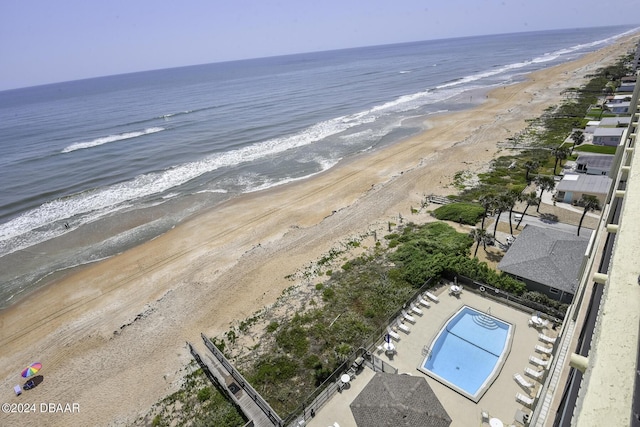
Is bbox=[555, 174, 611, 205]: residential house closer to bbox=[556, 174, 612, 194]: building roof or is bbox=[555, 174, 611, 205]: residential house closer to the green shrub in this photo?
bbox=[556, 174, 612, 194]: building roof

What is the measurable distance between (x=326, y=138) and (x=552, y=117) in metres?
44.6

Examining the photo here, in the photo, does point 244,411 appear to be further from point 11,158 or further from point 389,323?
point 11,158

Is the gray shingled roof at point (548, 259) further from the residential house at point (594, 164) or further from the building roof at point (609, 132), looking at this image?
the building roof at point (609, 132)

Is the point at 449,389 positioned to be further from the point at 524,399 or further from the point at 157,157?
the point at 157,157

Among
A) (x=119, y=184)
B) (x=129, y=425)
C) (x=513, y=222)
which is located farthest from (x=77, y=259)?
(x=513, y=222)

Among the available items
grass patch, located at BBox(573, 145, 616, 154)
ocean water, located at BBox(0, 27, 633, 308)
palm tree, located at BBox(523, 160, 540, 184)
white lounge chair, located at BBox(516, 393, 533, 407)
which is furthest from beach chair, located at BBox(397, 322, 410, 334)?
grass patch, located at BBox(573, 145, 616, 154)

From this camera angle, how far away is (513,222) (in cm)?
3183

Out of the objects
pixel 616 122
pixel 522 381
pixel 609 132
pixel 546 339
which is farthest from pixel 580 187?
pixel 616 122

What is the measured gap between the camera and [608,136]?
4531cm

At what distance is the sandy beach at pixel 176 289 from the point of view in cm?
2106

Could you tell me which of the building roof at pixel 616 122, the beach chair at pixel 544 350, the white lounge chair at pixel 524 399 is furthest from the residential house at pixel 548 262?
the building roof at pixel 616 122

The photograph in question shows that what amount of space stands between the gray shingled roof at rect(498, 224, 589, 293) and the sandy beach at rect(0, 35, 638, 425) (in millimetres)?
13138

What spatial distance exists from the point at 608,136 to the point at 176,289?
57546 mm

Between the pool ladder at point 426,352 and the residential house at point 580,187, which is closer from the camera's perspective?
the pool ladder at point 426,352
